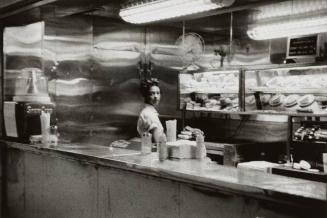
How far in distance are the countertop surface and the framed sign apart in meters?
2.39

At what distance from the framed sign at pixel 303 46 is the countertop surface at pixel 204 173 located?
2393mm

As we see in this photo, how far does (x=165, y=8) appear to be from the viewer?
3838mm

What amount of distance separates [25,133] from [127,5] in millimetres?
2124

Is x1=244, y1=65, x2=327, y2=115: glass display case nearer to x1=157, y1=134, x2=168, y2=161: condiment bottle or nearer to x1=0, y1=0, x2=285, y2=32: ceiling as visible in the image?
x1=0, y1=0, x2=285, y2=32: ceiling

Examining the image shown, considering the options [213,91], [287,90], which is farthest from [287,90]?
[213,91]

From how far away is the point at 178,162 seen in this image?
11.7 ft

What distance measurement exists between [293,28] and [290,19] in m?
1.10

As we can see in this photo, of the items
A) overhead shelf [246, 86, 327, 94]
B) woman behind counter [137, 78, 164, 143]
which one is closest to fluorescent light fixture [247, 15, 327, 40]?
overhead shelf [246, 86, 327, 94]

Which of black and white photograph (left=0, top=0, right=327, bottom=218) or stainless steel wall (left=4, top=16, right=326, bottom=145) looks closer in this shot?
black and white photograph (left=0, top=0, right=327, bottom=218)

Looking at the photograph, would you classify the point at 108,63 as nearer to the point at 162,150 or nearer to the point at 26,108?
the point at 26,108

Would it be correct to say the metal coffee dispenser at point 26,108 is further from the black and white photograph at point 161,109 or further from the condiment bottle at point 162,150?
the condiment bottle at point 162,150

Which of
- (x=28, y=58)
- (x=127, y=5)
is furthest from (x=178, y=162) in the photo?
(x=28, y=58)

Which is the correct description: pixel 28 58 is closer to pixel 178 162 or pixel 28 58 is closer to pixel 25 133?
pixel 25 133

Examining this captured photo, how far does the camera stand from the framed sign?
5273 mm
